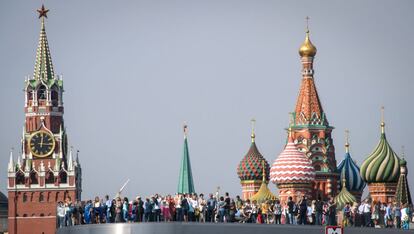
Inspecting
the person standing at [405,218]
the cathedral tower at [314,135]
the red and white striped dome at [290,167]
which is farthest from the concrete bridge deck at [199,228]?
the cathedral tower at [314,135]

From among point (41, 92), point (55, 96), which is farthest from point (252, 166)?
point (41, 92)

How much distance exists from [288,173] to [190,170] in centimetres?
5953

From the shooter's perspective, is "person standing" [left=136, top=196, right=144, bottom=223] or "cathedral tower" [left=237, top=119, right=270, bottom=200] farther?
"cathedral tower" [left=237, top=119, right=270, bottom=200]

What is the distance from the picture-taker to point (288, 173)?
4894 inches

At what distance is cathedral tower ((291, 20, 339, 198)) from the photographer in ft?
443

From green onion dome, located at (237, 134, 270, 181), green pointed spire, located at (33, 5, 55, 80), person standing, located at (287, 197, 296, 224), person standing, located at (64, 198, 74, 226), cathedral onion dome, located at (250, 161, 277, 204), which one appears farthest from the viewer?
green pointed spire, located at (33, 5, 55, 80)

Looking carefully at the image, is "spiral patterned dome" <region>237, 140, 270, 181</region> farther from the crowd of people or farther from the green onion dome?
the crowd of people

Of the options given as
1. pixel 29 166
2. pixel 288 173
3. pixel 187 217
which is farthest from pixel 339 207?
pixel 29 166

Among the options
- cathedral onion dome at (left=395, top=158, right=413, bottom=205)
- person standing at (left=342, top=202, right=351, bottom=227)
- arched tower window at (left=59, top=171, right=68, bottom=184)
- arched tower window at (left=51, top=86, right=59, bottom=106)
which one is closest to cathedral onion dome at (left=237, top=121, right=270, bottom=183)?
cathedral onion dome at (left=395, top=158, right=413, bottom=205)

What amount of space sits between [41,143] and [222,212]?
386 feet

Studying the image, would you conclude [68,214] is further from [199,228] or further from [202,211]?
[199,228]

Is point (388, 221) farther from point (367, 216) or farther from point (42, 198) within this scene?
point (42, 198)

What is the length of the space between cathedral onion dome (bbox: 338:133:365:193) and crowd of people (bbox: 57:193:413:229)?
78.1m

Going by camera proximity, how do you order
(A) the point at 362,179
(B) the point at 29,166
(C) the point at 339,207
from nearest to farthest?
(C) the point at 339,207 → (A) the point at 362,179 → (B) the point at 29,166
